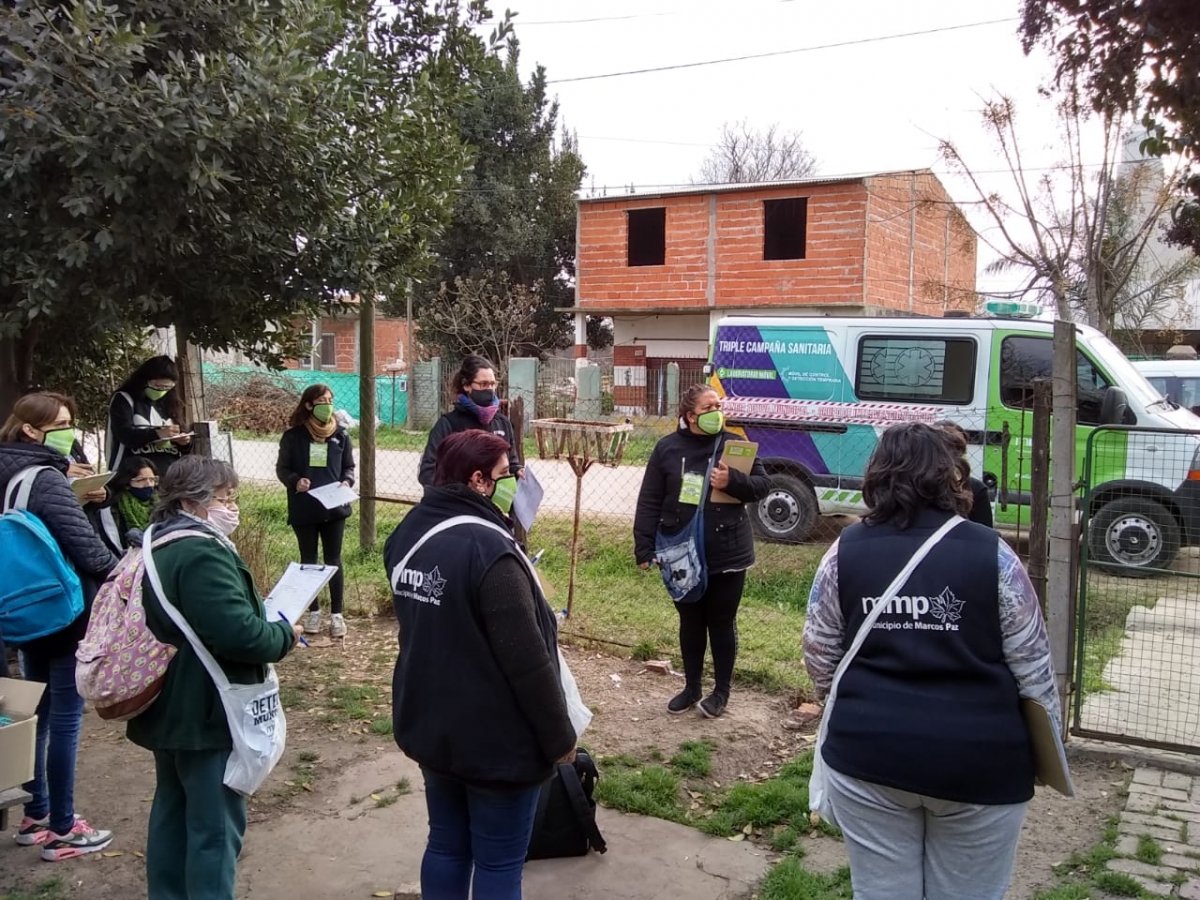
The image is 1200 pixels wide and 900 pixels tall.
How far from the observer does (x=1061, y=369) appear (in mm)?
4738

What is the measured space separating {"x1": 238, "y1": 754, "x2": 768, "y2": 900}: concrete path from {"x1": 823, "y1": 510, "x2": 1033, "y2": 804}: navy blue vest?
4.94ft

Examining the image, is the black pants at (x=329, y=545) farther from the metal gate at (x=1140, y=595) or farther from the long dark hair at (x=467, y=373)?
the metal gate at (x=1140, y=595)

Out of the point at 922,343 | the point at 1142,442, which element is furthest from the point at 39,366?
the point at 1142,442

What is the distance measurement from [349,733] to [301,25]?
3.68m

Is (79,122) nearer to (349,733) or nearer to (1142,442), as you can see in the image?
(349,733)

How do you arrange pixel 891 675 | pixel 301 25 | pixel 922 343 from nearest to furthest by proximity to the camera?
pixel 891 675, pixel 301 25, pixel 922 343

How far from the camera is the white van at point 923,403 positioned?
26.7 feet

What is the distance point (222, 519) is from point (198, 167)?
2131 mm

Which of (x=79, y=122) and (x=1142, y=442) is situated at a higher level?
(x=79, y=122)

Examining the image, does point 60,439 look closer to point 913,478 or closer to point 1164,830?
point 913,478

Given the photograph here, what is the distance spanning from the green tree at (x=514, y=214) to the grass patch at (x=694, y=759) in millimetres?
20919

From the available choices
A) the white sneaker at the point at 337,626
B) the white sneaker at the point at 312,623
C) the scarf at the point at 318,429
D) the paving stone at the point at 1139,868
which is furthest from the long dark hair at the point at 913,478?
the white sneaker at the point at 312,623

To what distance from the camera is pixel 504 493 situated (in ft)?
10.0

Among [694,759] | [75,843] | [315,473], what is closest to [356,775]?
[75,843]
